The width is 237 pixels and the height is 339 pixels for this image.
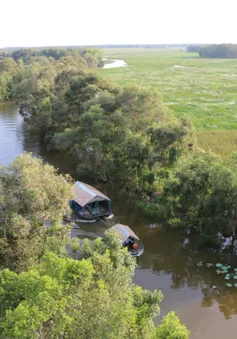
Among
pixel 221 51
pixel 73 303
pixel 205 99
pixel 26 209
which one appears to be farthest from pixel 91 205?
pixel 221 51

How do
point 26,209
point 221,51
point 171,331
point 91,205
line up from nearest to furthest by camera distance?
point 171,331 < point 26,209 < point 91,205 < point 221,51

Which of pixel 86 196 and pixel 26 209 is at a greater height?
pixel 26 209

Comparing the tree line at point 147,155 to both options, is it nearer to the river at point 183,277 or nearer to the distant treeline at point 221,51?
the river at point 183,277

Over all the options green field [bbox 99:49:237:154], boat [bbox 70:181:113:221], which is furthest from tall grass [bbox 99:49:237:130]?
boat [bbox 70:181:113:221]

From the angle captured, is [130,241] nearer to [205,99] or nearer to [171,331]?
[171,331]

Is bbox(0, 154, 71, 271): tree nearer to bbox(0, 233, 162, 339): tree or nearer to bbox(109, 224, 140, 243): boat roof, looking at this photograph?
bbox(0, 233, 162, 339): tree

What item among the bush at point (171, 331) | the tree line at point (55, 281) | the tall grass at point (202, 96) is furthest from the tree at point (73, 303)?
the tall grass at point (202, 96)

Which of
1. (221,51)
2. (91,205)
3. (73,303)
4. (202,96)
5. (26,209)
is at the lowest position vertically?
(91,205)

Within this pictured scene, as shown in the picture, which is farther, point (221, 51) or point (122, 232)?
point (221, 51)
